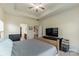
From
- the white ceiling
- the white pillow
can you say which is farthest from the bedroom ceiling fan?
the white pillow

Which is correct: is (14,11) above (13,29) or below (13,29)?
above

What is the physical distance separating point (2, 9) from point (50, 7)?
816 millimetres

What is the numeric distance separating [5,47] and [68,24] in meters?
1.20

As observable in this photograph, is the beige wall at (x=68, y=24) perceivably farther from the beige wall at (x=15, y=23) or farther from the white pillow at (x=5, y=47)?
the white pillow at (x=5, y=47)

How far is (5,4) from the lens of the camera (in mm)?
1159

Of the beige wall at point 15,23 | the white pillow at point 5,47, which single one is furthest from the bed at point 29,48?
the beige wall at point 15,23

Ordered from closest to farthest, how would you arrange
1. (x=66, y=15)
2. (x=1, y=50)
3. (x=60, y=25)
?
(x=1, y=50) → (x=66, y=15) → (x=60, y=25)

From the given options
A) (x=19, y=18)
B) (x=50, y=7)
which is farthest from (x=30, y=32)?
(x=50, y=7)

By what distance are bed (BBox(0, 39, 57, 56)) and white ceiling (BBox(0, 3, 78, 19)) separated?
496 millimetres

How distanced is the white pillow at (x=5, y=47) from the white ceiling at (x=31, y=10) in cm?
56

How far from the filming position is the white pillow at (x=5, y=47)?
1124mm

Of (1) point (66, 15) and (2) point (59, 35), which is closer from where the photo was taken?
(1) point (66, 15)

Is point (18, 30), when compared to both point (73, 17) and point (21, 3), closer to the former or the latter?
point (21, 3)

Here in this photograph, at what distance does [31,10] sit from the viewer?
1267mm
